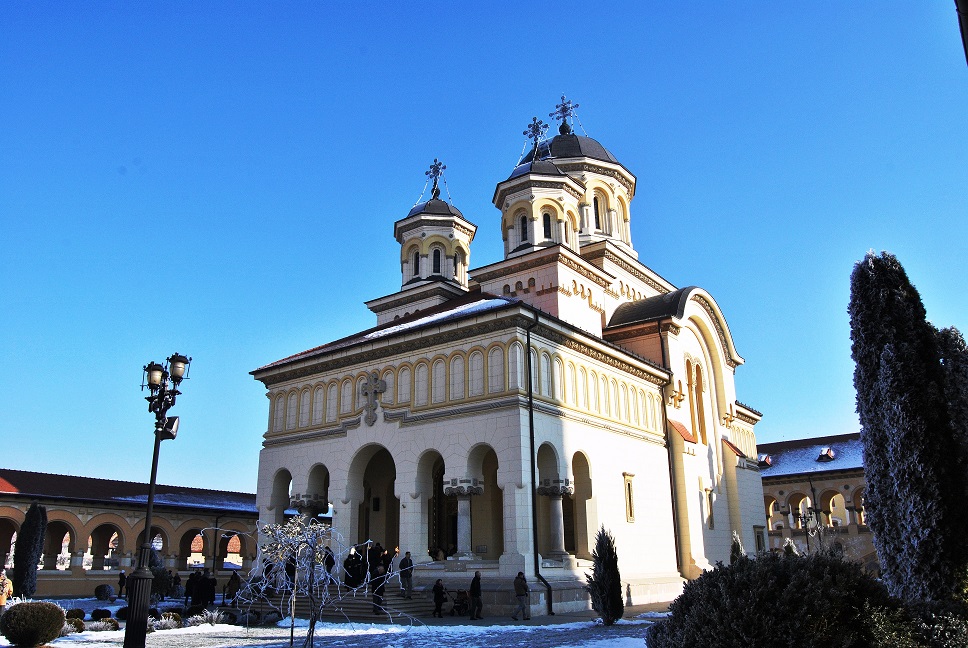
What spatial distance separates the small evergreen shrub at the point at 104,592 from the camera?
24922 mm

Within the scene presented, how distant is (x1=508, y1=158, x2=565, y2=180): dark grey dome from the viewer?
27750 millimetres

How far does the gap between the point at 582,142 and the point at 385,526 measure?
18.6 metres

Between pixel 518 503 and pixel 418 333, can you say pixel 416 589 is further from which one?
pixel 418 333

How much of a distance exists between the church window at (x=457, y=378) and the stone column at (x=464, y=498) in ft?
7.18

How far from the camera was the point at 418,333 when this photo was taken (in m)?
20.7

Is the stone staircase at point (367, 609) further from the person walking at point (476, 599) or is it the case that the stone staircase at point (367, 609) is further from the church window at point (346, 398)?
the church window at point (346, 398)

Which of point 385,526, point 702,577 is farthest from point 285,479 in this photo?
point 702,577

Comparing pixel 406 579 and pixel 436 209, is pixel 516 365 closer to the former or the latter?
pixel 406 579

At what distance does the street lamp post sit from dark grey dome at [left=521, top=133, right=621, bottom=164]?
830 inches

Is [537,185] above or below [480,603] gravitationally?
above

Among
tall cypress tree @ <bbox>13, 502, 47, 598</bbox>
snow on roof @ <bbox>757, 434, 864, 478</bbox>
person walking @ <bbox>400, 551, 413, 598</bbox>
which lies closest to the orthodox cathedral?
person walking @ <bbox>400, 551, 413, 598</bbox>

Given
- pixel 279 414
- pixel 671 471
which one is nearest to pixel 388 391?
pixel 279 414

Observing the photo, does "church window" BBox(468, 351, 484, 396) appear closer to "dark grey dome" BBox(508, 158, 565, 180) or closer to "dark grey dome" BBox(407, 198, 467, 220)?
"dark grey dome" BBox(508, 158, 565, 180)

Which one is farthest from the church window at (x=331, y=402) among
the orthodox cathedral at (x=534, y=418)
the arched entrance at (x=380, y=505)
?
the arched entrance at (x=380, y=505)
